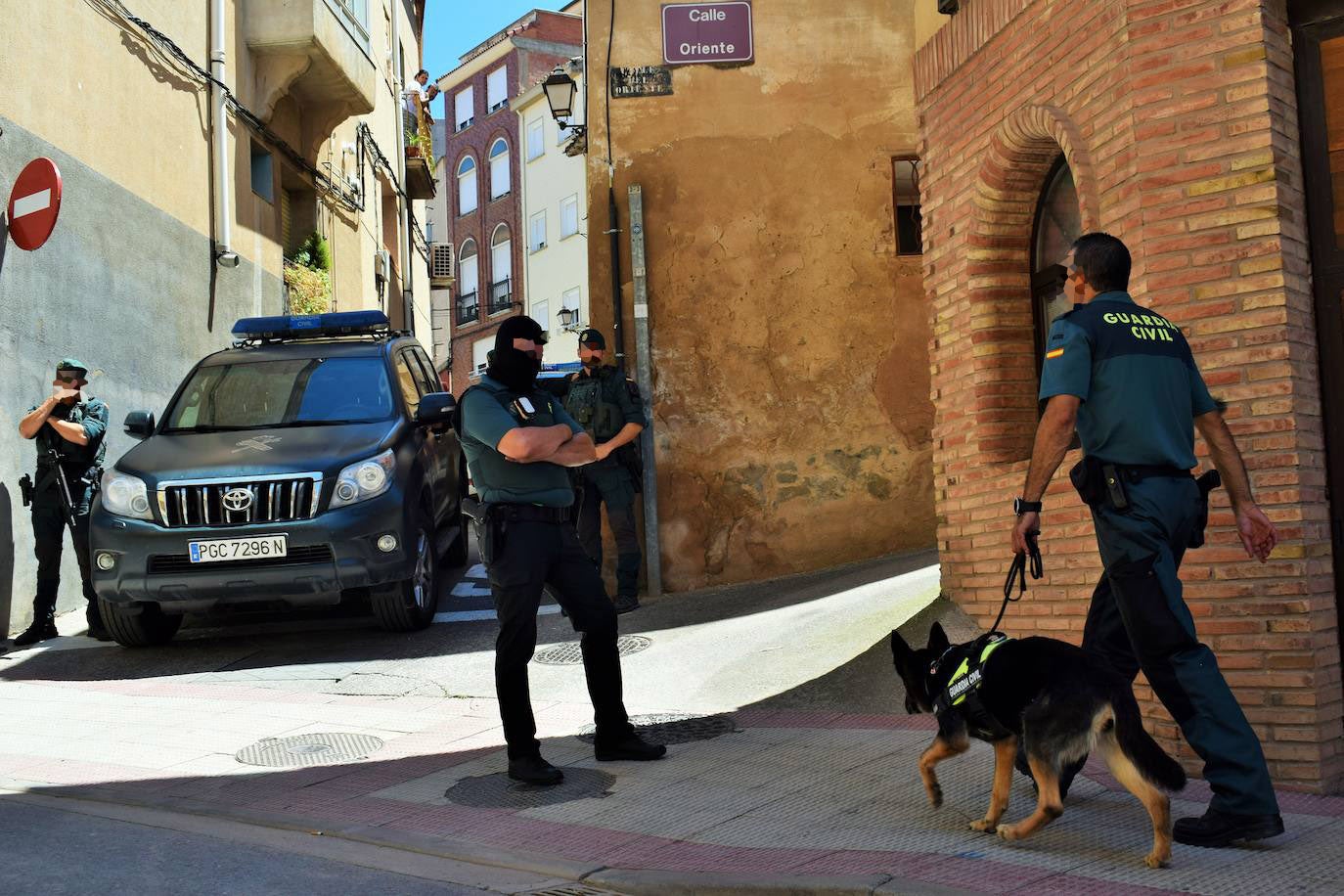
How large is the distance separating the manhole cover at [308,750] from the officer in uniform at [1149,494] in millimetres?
3394

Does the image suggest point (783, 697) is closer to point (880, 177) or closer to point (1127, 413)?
point (1127, 413)

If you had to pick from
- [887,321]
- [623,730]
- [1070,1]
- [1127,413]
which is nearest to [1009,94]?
[1070,1]

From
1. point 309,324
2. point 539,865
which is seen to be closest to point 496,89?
point 309,324

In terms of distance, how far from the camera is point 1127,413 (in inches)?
178

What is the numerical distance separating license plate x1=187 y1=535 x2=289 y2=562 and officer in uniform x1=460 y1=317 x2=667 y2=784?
3.04 m

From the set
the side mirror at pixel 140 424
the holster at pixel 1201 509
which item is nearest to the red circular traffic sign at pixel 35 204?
the side mirror at pixel 140 424

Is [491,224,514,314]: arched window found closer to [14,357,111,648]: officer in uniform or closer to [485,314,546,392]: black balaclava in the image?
[14,357,111,648]: officer in uniform

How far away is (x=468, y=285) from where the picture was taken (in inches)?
2087

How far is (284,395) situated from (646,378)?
10.4 feet

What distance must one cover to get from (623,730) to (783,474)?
5.84m

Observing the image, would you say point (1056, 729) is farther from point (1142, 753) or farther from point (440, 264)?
point (440, 264)

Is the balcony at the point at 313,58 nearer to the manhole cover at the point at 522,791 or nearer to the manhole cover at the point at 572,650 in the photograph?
the manhole cover at the point at 572,650

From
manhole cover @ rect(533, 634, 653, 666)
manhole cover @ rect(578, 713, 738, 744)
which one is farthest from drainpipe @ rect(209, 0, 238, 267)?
manhole cover @ rect(578, 713, 738, 744)

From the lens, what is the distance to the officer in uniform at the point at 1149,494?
4.34m
